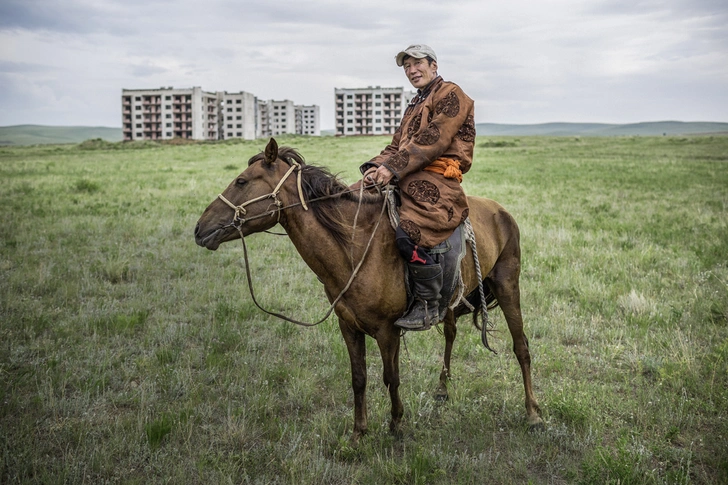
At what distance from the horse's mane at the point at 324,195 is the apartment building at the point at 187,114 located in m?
108

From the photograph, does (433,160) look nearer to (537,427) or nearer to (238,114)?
(537,427)

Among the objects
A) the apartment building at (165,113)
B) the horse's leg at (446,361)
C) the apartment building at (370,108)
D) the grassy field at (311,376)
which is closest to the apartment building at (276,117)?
the apartment building at (370,108)

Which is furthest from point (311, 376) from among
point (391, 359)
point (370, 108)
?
point (370, 108)

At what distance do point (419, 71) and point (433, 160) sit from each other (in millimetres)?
796

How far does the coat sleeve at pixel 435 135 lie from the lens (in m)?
4.10

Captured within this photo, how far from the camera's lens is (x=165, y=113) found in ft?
356

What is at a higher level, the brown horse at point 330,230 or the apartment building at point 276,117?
the apartment building at point 276,117

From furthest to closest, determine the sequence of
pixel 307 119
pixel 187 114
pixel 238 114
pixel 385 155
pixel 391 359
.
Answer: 1. pixel 307 119
2. pixel 238 114
3. pixel 187 114
4. pixel 385 155
5. pixel 391 359

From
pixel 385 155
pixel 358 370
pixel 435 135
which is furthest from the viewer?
pixel 385 155

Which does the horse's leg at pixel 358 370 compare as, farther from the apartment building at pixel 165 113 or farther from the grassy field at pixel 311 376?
the apartment building at pixel 165 113

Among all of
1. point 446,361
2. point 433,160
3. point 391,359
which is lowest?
point 446,361

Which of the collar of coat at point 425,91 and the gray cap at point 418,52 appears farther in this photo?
the collar of coat at point 425,91

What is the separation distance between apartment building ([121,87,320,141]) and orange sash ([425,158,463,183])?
10795 cm

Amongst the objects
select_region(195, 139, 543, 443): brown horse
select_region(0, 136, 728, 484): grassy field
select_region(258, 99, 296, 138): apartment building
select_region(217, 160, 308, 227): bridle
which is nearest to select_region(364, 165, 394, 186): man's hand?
select_region(195, 139, 543, 443): brown horse
